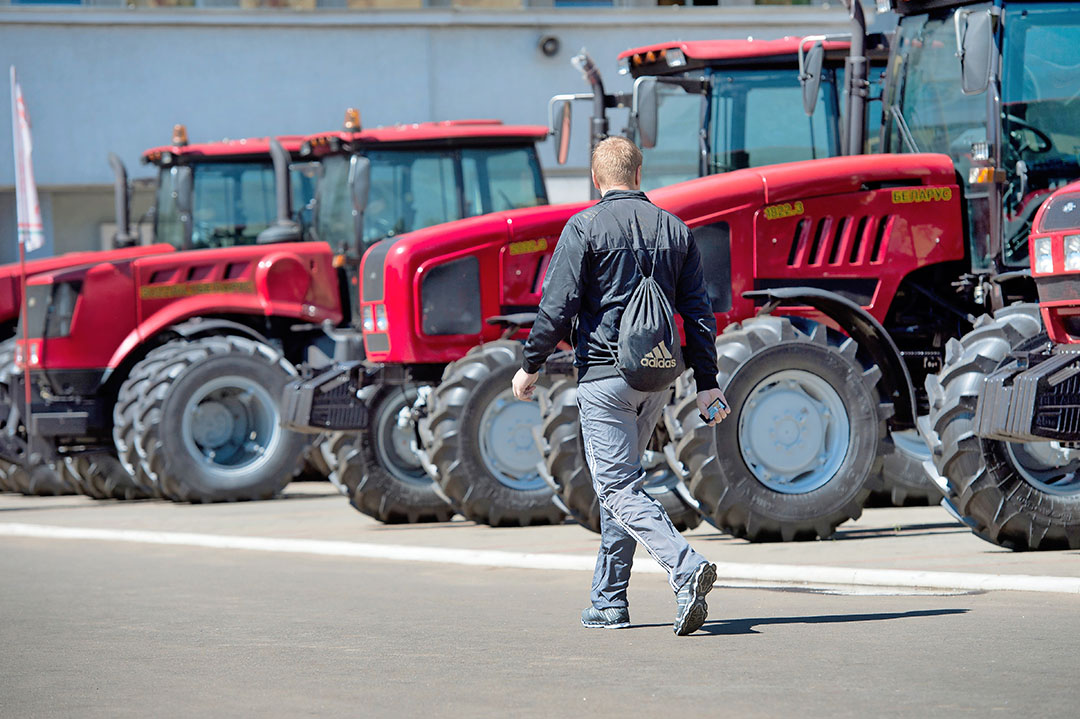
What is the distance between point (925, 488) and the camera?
14219 mm

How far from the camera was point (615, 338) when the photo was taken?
8070 mm

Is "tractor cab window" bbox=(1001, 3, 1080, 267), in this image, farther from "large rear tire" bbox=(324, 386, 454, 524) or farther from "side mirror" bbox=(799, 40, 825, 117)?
"large rear tire" bbox=(324, 386, 454, 524)

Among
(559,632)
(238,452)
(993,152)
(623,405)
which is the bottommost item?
(238,452)

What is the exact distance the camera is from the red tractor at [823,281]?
38.5 ft

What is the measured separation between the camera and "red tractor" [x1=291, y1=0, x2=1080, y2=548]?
11.8 m

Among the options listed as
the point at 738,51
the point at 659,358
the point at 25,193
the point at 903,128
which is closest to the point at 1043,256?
the point at 903,128

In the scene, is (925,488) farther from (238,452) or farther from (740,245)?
(238,452)

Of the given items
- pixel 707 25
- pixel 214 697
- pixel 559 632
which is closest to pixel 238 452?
pixel 559 632

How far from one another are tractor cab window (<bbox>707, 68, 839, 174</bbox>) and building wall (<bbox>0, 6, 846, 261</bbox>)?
15.8 m

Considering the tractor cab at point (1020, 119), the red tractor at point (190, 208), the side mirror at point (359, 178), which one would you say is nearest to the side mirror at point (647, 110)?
the tractor cab at point (1020, 119)

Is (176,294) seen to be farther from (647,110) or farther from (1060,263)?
(1060,263)

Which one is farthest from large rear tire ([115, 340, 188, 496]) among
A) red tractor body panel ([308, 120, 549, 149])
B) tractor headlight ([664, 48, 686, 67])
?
tractor headlight ([664, 48, 686, 67])

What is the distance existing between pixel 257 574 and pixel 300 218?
7.95m

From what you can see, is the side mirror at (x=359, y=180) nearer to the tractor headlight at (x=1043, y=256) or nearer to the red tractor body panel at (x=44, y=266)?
the red tractor body panel at (x=44, y=266)
